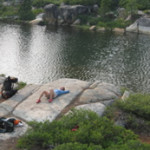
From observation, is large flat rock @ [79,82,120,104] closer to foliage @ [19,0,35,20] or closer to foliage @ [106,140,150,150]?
foliage @ [106,140,150,150]

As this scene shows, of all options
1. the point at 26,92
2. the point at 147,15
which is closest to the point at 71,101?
the point at 26,92

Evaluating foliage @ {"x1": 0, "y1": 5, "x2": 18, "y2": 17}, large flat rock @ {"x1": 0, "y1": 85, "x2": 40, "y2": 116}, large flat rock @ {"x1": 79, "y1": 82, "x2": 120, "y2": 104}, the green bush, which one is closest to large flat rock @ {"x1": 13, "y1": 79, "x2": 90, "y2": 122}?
large flat rock @ {"x1": 0, "y1": 85, "x2": 40, "y2": 116}

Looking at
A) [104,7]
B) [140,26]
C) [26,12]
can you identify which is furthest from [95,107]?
[26,12]

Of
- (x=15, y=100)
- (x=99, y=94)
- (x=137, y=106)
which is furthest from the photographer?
(x=99, y=94)

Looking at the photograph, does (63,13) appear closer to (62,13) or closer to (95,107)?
(62,13)

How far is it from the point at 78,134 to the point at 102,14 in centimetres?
5776

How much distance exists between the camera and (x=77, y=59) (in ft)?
104

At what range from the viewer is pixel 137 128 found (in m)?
11.9

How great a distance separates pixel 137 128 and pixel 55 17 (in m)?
57.7

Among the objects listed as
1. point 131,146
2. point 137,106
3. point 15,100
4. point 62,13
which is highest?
point 131,146

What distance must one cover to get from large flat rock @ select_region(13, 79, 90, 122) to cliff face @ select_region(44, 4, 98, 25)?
51578 millimetres

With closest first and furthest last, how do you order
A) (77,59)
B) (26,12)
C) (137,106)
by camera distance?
1. (137,106)
2. (77,59)
3. (26,12)

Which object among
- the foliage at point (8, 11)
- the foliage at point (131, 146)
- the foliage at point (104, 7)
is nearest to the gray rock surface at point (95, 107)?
the foliage at point (131, 146)

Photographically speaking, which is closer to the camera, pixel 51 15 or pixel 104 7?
pixel 104 7
